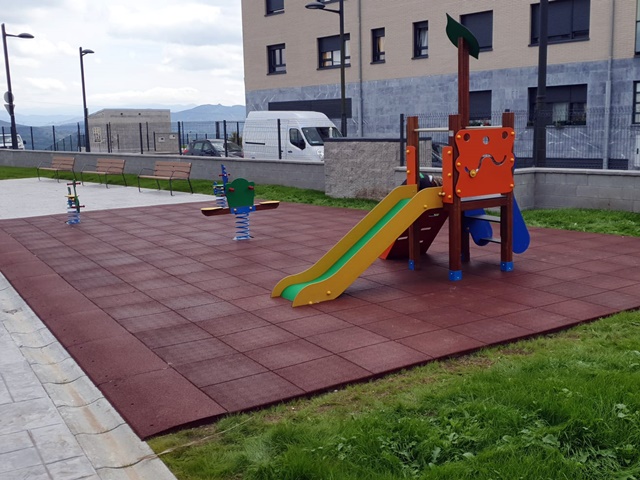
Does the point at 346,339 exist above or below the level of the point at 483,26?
below

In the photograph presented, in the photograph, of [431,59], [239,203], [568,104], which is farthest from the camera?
[431,59]

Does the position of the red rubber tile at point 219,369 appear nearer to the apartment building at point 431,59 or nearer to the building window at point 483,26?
the apartment building at point 431,59

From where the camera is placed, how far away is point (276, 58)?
39375mm

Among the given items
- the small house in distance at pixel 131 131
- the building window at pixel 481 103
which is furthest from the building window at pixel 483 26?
the small house in distance at pixel 131 131

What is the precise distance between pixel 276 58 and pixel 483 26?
1342cm

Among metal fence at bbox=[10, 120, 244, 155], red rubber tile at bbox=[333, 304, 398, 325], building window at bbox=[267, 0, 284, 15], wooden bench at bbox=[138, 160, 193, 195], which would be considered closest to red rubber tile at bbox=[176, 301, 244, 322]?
red rubber tile at bbox=[333, 304, 398, 325]

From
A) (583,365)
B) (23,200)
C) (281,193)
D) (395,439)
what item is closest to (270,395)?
(395,439)

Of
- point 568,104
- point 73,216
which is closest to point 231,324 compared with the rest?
point 73,216

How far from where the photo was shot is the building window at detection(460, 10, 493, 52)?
96.4ft

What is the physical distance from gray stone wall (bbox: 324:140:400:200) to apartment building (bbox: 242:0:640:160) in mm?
12964

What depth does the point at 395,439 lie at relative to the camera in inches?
161

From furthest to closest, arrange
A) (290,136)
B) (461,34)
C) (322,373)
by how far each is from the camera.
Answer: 1. (290,136)
2. (461,34)
3. (322,373)

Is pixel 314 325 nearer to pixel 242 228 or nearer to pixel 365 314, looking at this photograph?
pixel 365 314

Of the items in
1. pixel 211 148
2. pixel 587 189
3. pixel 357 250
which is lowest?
pixel 357 250
